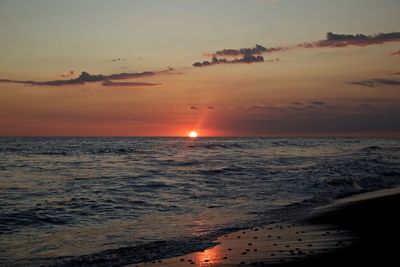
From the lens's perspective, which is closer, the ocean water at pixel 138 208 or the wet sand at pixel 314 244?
the wet sand at pixel 314 244

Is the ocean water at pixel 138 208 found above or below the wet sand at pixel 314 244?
above

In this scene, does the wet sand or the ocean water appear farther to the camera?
the ocean water

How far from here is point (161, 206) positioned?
1709 centimetres

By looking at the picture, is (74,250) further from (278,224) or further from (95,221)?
(278,224)

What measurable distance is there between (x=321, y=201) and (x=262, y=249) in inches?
390

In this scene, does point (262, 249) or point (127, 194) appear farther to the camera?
point (127, 194)

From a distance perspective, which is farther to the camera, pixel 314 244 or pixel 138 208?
pixel 138 208

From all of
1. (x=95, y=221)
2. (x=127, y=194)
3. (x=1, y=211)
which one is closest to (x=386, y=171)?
(x=127, y=194)

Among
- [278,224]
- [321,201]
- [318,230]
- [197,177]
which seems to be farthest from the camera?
[197,177]

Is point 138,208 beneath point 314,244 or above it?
above

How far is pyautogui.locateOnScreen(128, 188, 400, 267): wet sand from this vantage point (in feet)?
26.8

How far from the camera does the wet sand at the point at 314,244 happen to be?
322 inches

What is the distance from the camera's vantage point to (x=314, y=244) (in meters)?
9.62

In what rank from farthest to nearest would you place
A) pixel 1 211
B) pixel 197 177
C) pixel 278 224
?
1. pixel 197 177
2. pixel 1 211
3. pixel 278 224
